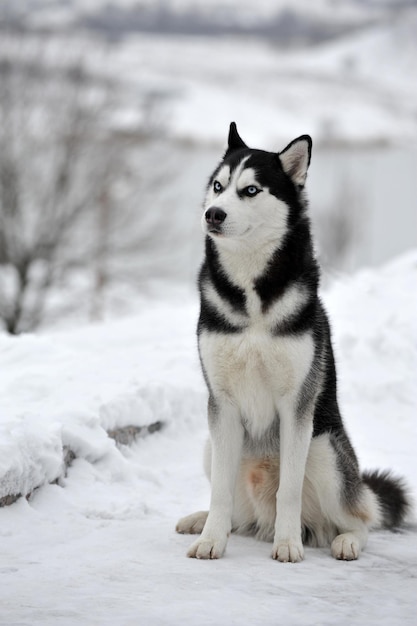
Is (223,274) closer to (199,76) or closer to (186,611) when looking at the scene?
(186,611)

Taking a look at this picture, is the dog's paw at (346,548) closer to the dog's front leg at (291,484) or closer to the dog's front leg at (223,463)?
the dog's front leg at (291,484)

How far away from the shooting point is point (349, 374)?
24.8 feet

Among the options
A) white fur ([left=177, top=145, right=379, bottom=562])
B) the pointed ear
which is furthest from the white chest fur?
the pointed ear

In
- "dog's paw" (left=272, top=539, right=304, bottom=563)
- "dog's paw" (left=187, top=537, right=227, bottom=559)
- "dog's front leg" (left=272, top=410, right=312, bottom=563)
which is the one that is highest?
"dog's front leg" (left=272, top=410, right=312, bottom=563)

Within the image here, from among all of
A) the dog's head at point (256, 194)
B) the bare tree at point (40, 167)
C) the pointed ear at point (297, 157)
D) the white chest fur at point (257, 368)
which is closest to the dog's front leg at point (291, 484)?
the white chest fur at point (257, 368)

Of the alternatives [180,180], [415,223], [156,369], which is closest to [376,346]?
[156,369]

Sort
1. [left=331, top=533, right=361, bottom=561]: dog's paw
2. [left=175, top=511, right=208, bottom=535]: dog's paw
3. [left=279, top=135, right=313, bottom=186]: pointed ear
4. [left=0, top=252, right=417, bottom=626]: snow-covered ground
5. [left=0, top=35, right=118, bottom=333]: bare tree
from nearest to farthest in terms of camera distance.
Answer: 1. [left=0, top=252, right=417, bottom=626]: snow-covered ground
2. [left=331, top=533, right=361, bottom=561]: dog's paw
3. [left=279, top=135, right=313, bottom=186]: pointed ear
4. [left=175, top=511, right=208, bottom=535]: dog's paw
5. [left=0, top=35, right=118, bottom=333]: bare tree

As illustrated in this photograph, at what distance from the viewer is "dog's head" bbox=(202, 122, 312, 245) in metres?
3.69

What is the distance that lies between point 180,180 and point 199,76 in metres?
21.0

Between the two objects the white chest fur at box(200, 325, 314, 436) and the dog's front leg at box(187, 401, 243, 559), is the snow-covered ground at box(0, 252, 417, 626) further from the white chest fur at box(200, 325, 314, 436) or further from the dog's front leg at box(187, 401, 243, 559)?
the white chest fur at box(200, 325, 314, 436)

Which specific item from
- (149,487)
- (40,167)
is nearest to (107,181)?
(40,167)

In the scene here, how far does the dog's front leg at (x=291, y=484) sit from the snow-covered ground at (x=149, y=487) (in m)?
0.08

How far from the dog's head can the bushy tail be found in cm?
157

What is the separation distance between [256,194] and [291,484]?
1.36 m
